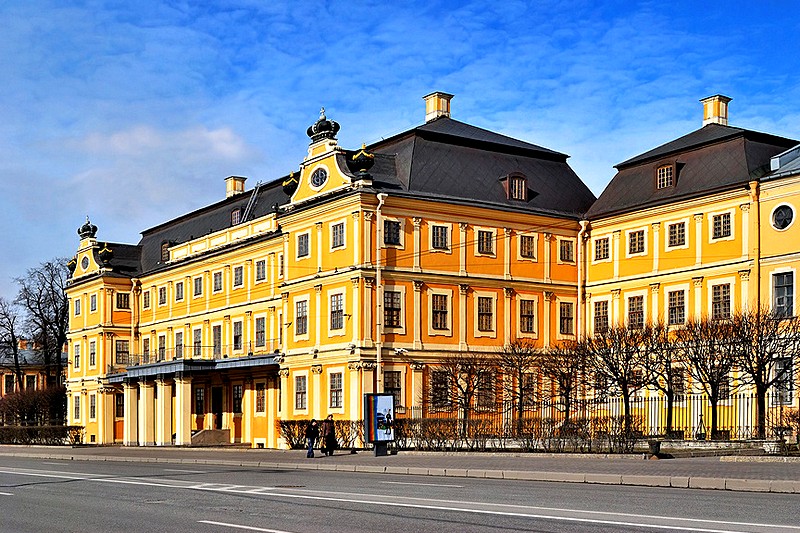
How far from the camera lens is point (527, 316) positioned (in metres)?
53.2

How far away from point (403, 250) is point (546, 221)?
8.28 metres

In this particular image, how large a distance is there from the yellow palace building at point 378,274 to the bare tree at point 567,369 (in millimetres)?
5342

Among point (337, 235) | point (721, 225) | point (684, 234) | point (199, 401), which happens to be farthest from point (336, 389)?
point (199, 401)

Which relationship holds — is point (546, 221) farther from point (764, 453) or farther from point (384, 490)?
point (384, 490)

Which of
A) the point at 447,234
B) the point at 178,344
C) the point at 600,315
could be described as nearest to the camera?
A: the point at 447,234

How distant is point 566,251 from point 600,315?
145 inches

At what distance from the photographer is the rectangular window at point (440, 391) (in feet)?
159

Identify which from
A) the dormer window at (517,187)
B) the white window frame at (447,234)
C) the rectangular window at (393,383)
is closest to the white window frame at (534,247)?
the dormer window at (517,187)

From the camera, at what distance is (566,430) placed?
35.2 m

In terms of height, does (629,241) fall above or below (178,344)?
above

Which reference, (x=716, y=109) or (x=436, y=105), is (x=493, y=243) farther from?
(x=716, y=109)

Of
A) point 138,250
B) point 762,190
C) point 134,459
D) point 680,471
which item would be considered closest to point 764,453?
point 680,471

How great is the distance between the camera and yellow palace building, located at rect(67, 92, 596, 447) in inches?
1924

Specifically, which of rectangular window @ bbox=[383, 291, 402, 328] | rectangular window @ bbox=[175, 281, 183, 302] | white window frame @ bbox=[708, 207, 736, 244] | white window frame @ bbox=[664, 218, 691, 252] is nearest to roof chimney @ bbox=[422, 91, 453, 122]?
rectangular window @ bbox=[383, 291, 402, 328]
